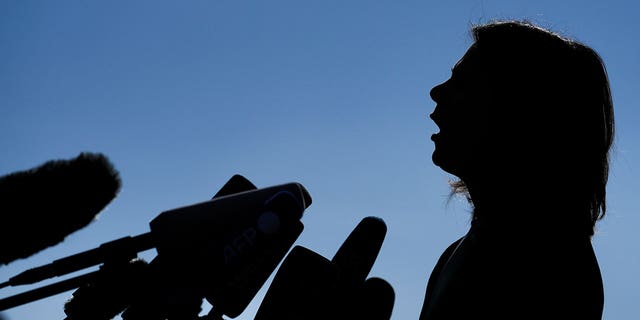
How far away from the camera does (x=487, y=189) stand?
286 cm

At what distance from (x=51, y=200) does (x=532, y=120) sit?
2.55m

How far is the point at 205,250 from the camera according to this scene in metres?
1.78

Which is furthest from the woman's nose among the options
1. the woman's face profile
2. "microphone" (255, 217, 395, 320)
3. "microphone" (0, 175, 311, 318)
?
"microphone" (0, 175, 311, 318)

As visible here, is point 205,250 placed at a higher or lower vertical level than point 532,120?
lower

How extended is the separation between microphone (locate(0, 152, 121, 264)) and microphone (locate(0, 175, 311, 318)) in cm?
13

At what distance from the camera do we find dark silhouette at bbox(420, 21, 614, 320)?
7.48 ft

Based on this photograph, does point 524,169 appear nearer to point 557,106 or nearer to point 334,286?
point 557,106

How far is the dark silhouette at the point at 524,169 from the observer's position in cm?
228

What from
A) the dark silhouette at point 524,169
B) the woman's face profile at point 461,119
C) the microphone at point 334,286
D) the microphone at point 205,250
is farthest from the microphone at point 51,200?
the woman's face profile at point 461,119

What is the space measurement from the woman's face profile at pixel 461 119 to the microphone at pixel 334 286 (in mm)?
708

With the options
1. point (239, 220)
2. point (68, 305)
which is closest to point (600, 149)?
point (239, 220)

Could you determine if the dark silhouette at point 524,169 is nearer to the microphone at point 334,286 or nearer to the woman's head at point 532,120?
the woman's head at point 532,120

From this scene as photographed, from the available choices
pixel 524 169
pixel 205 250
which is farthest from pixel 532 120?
pixel 205 250

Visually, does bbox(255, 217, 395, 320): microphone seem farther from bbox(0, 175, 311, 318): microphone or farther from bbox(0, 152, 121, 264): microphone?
bbox(0, 152, 121, 264): microphone
